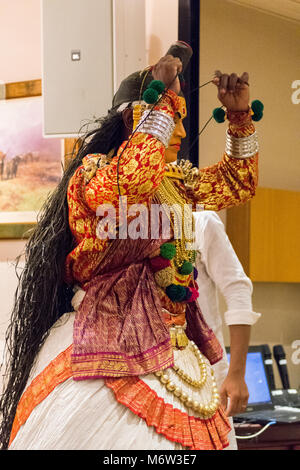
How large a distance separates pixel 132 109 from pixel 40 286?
15.5 inches

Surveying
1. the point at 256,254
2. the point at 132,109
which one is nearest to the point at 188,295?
the point at 132,109

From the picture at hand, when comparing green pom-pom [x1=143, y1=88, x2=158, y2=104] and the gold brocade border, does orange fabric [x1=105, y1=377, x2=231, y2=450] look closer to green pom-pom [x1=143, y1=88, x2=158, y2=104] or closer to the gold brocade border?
the gold brocade border

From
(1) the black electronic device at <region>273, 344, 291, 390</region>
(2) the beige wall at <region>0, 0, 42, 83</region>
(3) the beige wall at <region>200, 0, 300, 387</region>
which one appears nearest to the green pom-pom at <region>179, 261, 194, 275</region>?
(3) the beige wall at <region>200, 0, 300, 387</region>

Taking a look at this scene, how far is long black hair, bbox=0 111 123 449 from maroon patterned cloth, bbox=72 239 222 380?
82 mm

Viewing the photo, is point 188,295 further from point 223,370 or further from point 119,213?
point 223,370

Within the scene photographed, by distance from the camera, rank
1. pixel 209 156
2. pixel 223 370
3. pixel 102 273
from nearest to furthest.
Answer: pixel 102 273 → pixel 223 370 → pixel 209 156

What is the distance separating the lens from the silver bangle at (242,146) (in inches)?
57.7

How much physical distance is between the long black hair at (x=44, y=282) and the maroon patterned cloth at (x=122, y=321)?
0.08 meters

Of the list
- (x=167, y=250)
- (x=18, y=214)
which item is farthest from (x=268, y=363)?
(x=167, y=250)

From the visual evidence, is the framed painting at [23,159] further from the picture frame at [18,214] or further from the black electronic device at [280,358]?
the black electronic device at [280,358]

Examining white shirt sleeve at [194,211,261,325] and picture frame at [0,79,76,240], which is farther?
picture frame at [0,79,76,240]

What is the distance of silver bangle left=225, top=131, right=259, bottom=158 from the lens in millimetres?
1466

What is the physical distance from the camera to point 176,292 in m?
1.36

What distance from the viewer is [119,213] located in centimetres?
125
